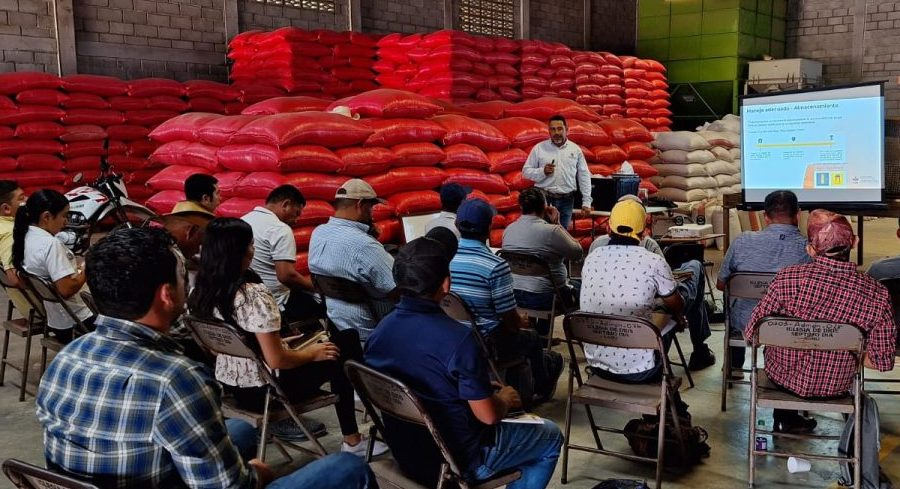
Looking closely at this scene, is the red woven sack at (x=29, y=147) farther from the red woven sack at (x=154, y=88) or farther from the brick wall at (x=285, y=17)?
the brick wall at (x=285, y=17)

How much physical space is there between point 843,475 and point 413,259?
188cm

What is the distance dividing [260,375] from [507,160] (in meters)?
4.63

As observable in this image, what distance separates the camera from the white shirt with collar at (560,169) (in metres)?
6.92

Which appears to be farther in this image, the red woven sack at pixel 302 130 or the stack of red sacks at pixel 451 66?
the stack of red sacks at pixel 451 66

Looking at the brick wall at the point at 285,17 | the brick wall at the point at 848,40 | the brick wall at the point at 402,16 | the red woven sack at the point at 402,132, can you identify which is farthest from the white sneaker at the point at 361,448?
the brick wall at the point at 848,40

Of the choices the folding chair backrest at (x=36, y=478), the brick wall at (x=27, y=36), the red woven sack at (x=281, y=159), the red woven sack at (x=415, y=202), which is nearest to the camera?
the folding chair backrest at (x=36, y=478)

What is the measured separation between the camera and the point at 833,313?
2.82 meters

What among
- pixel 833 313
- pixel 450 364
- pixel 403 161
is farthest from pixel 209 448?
pixel 403 161

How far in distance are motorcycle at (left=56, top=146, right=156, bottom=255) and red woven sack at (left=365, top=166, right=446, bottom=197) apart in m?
2.53

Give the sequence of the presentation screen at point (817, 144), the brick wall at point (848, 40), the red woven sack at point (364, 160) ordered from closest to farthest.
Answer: the presentation screen at point (817, 144)
the red woven sack at point (364, 160)
the brick wall at point (848, 40)

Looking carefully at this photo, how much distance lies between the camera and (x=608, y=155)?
821cm

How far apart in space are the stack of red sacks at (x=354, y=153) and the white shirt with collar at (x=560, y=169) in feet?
0.94

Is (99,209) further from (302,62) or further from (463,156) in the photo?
(463,156)

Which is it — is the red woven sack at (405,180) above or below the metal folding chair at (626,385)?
above
